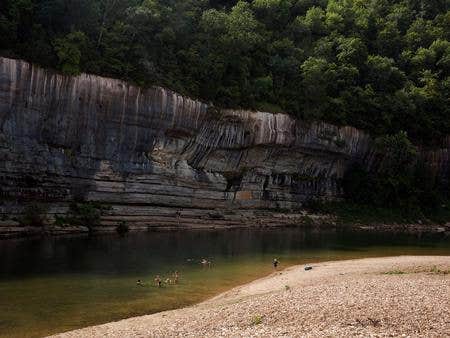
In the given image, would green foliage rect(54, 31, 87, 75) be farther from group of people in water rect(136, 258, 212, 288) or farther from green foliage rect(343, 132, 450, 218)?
green foliage rect(343, 132, 450, 218)

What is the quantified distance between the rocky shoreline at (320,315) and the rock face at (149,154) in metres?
21.2

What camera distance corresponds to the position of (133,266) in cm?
2577

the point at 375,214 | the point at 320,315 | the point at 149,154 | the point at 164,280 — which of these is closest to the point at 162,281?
the point at 164,280

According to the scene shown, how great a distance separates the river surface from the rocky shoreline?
6.51 ft

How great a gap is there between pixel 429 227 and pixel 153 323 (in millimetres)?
48051

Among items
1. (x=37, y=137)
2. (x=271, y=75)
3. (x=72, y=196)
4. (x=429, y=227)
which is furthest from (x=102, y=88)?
(x=429, y=227)

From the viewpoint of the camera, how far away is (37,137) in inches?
1416

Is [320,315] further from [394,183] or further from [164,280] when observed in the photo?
[394,183]

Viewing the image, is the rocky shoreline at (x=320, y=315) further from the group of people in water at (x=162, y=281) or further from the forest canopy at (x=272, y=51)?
the forest canopy at (x=272, y=51)

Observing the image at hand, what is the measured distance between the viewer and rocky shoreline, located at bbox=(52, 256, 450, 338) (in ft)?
A: 42.6

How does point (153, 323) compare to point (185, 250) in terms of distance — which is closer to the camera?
point (153, 323)

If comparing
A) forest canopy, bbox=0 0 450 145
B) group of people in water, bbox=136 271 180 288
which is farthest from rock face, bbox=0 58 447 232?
group of people in water, bbox=136 271 180 288

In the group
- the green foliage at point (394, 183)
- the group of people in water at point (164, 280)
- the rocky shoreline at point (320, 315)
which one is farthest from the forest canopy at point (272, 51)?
the rocky shoreline at point (320, 315)

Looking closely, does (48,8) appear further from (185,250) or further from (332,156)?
(332,156)
